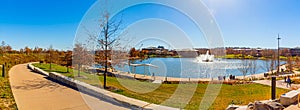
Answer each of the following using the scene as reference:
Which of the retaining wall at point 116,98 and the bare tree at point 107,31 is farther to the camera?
the bare tree at point 107,31

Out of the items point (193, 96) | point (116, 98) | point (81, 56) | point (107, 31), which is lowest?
point (193, 96)

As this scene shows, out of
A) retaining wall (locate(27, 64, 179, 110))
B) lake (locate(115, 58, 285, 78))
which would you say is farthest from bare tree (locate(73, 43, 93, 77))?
retaining wall (locate(27, 64, 179, 110))

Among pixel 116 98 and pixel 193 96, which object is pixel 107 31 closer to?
pixel 116 98

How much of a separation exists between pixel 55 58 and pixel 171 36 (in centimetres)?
2120

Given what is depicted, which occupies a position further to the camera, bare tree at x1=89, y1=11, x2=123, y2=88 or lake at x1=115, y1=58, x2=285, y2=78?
lake at x1=115, y1=58, x2=285, y2=78

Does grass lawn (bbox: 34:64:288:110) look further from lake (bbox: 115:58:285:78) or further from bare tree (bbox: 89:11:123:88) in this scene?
lake (bbox: 115:58:285:78)

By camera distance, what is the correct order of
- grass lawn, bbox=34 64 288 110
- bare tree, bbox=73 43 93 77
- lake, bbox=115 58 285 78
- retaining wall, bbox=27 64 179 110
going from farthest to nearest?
lake, bbox=115 58 285 78 < bare tree, bbox=73 43 93 77 < grass lawn, bbox=34 64 288 110 < retaining wall, bbox=27 64 179 110

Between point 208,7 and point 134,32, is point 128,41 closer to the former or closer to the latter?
point 134,32

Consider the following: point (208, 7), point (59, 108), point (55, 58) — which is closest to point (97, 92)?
point (59, 108)

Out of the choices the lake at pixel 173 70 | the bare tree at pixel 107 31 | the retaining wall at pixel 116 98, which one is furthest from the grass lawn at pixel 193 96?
the lake at pixel 173 70

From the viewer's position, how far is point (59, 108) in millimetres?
5324

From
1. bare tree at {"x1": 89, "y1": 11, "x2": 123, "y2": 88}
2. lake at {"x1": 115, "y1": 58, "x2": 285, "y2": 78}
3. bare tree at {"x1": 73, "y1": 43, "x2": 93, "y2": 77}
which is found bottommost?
lake at {"x1": 115, "y1": 58, "x2": 285, "y2": 78}

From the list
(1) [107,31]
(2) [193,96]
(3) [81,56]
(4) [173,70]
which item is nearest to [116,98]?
(2) [193,96]

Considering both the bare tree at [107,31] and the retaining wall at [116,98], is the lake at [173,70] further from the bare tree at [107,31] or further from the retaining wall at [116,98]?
the retaining wall at [116,98]
